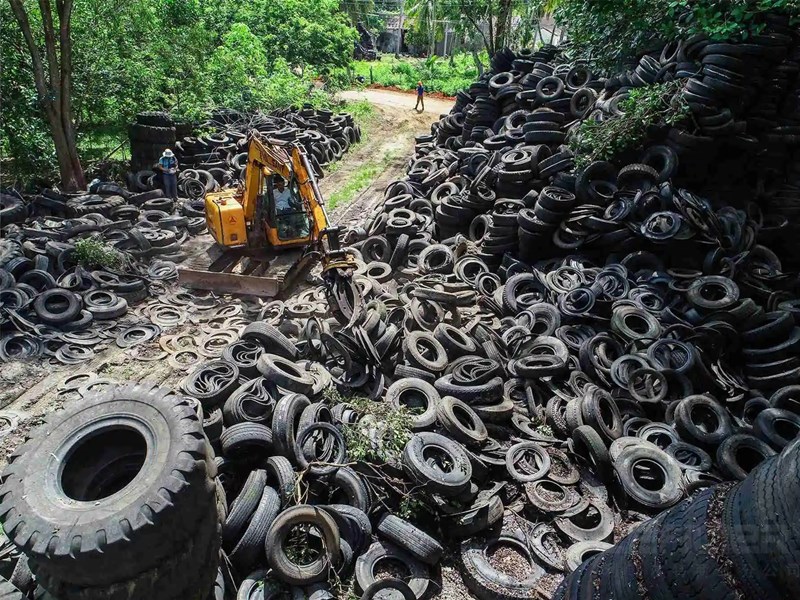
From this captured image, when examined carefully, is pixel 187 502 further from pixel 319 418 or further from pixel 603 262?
pixel 603 262

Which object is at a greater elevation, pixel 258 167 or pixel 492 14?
pixel 492 14

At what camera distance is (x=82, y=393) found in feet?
22.4

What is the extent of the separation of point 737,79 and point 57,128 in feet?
49.7

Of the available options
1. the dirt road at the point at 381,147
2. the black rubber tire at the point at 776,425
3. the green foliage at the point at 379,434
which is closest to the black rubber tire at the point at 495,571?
the green foliage at the point at 379,434

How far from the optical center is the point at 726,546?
2.89 m

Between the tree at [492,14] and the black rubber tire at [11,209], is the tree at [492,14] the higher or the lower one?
the higher one

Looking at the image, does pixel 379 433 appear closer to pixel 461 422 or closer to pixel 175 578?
pixel 461 422

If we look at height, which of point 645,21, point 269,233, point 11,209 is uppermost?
point 645,21

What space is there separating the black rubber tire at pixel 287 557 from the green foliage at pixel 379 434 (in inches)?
33.8

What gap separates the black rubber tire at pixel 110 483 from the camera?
3361mm

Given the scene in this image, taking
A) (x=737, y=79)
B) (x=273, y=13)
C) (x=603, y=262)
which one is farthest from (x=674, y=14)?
(x=273, y=13)

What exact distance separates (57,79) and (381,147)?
34.6ft

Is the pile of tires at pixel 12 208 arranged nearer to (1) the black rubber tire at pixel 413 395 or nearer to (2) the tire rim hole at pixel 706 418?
(1) the black rubber tire at pixel 413 395

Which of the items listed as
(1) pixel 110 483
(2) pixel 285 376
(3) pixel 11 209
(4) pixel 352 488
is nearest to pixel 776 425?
(4) pixel 352 488
